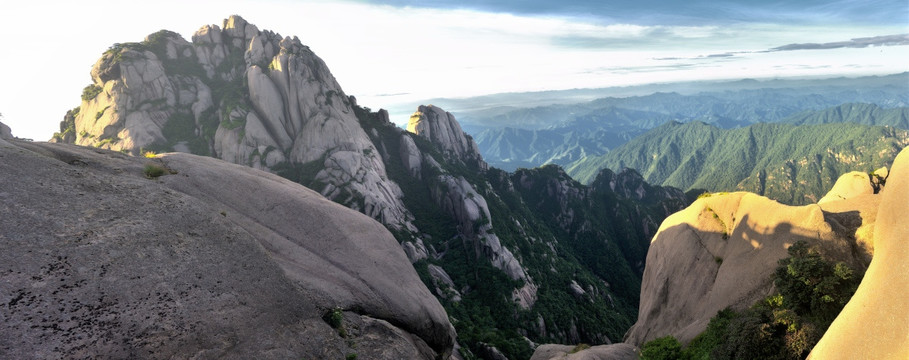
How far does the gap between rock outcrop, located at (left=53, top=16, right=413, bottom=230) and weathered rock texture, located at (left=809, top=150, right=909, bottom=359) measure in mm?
80260

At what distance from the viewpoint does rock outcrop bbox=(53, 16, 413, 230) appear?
90125mm

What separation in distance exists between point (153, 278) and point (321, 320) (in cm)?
736

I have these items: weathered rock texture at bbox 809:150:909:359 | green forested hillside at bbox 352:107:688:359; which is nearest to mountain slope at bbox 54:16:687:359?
green forested hillside at bbox 352:107:688:359

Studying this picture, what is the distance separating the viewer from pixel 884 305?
1292 centimetres

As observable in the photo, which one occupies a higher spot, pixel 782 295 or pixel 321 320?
pixel 321 320

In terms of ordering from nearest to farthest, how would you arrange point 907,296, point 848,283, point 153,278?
1. point 907,296
2. point 153,278
3. point 848,283

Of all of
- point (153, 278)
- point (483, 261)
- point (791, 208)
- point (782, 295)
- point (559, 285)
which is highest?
point (153, 278)

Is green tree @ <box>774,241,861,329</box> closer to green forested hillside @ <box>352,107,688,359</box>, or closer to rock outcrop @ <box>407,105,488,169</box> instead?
green forested hillside @ <box>352,107,688,359</box>

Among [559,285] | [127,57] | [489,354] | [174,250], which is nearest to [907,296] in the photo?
[174,250]

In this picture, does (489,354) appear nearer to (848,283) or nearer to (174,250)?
(848,283)

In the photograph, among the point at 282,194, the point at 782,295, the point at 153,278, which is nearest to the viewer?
the point at 153,278

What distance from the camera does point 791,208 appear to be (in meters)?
27.6

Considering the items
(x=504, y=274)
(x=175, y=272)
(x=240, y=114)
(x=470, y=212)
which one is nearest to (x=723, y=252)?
(x=175, y=272)

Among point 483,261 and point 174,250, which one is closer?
point 174,250
